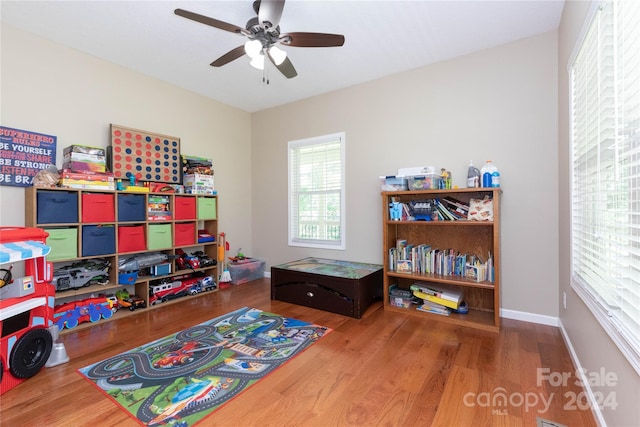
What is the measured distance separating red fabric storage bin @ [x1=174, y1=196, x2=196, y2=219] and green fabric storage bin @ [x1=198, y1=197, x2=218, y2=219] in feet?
0.29

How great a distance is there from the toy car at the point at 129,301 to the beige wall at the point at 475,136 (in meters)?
2.14

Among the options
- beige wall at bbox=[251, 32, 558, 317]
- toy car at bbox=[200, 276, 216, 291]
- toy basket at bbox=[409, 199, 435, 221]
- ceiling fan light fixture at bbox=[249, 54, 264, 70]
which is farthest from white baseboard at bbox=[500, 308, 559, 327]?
toy car at bbox=[200, 276, 216, 291]

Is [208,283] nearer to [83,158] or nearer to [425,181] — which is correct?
[83,158]

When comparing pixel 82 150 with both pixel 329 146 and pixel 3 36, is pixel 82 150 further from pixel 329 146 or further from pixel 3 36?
pixel 329 146

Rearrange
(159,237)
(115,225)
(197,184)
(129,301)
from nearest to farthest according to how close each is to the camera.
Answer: (115,225), (129,301), (159,237), (197,184)

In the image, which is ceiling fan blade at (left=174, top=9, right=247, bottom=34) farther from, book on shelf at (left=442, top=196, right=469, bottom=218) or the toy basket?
Answer: book on shelf at (left=442, top=196, right=469, bottom=218)

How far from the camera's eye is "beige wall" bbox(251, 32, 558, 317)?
8.57 ft

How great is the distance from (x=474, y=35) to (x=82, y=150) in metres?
3.88

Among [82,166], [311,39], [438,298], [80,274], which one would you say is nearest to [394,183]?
[438,298]

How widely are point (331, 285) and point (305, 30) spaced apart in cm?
247

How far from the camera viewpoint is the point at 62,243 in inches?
101

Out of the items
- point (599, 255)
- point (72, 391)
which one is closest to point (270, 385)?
point (72, 391)

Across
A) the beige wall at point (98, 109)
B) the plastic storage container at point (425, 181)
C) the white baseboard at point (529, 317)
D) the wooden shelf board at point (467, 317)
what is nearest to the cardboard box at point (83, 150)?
the beige wall at point (98, 109)

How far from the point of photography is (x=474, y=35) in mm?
2648
